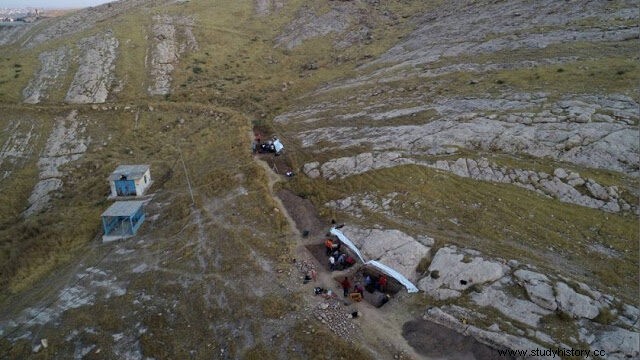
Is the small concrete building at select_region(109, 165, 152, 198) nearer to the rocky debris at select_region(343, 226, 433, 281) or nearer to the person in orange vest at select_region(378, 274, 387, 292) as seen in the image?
the rocky debris at select_region(343, 226, 433, 281)

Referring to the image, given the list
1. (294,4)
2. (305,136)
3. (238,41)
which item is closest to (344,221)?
(305,136)

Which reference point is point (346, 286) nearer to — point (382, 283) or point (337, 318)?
point (382, 283)

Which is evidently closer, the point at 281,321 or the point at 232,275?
the point at 281,321

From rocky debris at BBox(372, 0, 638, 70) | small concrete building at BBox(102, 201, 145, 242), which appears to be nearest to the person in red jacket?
small concrete building at BBox(102, 201, 145, 242)

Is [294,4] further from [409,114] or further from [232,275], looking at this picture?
[232,275]

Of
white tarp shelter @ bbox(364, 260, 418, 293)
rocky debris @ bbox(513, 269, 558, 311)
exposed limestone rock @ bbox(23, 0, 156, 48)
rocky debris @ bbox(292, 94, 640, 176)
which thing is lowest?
rocky debris @ bbox(513, 269, 558, 311)

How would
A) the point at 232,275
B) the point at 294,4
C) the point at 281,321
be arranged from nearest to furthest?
the point at 281,321
the point at 232,275
the point at 294,4
